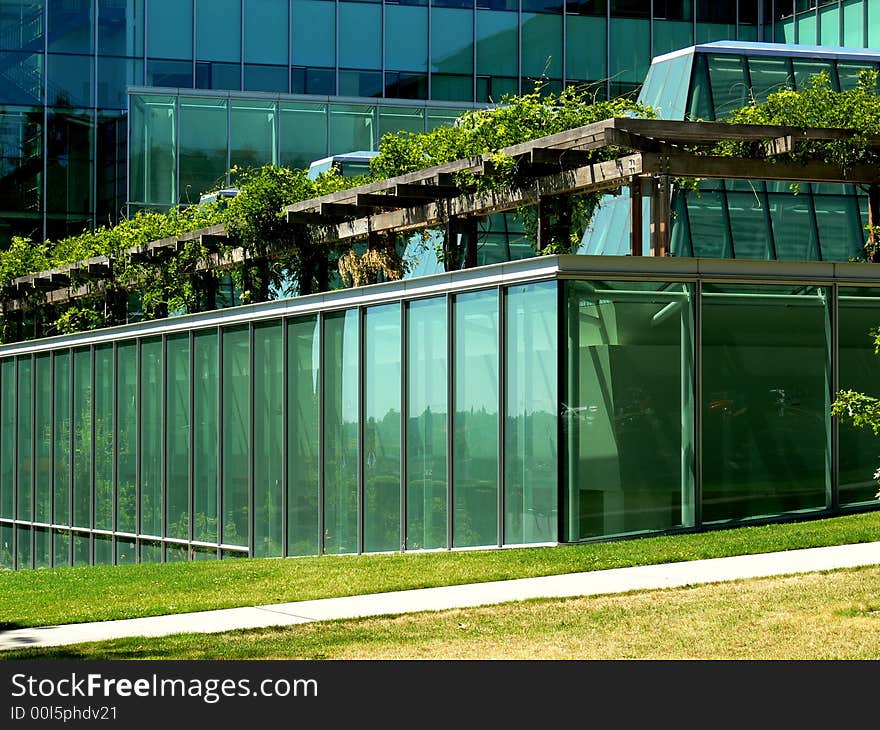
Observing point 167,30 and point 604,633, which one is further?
point 167,30

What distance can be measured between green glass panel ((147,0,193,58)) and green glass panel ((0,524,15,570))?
56.5ft

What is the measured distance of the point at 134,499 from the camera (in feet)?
82.5

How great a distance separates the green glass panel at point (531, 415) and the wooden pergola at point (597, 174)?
1.44 metres

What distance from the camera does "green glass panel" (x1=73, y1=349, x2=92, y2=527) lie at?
88.4ft

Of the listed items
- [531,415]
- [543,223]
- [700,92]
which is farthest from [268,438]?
[700,92]

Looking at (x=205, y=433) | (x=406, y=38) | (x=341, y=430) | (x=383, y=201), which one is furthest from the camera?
(x=406, y=38)

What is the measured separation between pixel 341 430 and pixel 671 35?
2910cm

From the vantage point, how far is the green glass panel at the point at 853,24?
38.0 m

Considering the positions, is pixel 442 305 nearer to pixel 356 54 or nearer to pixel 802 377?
pixel 802 377

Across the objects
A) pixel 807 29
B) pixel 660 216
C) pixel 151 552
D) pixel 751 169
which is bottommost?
pixel 151 552

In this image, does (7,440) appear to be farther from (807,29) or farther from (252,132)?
(807,29)

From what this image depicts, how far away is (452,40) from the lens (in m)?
43.9

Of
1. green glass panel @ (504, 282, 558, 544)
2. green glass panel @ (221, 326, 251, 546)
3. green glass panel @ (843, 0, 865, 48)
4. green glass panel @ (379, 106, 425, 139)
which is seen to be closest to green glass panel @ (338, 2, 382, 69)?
green glass panel @ (379, 106, 425, 139)
